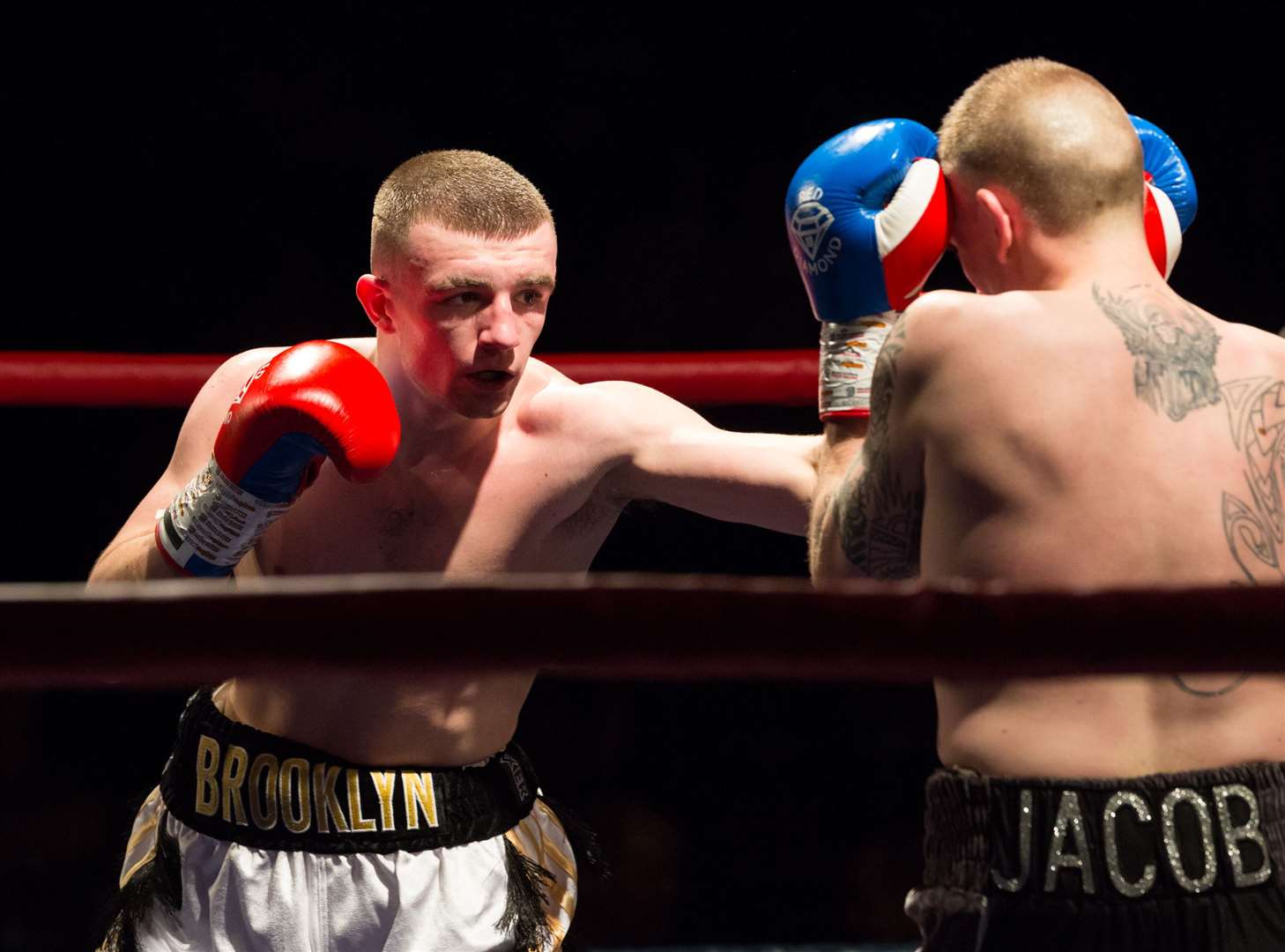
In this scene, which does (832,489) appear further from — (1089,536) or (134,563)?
(134,563)

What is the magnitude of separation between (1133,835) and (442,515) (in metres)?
0.87

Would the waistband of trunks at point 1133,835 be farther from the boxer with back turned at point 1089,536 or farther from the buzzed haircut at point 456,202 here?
the buzzed haircut at point 456,202

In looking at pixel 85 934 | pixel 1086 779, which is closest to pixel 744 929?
pixel 85 934

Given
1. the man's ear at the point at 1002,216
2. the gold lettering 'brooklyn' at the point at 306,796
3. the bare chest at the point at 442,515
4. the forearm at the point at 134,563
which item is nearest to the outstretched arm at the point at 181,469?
the forearm at the point at 134,563

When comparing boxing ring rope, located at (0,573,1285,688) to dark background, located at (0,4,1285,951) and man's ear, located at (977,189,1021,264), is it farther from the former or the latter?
dark background, located at (0,4,1285,951)

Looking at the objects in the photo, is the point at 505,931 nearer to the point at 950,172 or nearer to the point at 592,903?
the point at 592,903

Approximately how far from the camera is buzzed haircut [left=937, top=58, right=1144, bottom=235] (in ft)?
4.41

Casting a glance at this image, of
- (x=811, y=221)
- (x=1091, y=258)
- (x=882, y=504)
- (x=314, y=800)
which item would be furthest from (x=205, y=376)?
(x=1091, y=258)

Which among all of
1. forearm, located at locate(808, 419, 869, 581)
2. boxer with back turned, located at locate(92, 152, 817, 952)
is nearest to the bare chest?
boxer with back turned, located at locate(92, 152, 817, 952)

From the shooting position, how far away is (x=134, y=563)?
168 centimetres

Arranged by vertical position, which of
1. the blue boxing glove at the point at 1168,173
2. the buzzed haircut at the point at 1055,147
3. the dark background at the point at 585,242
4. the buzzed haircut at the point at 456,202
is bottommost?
the dark background at the point at 585,242

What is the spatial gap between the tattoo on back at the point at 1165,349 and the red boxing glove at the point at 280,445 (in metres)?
0.70

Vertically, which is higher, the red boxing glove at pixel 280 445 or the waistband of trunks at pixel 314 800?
the red boxing glove at pixel 280 445

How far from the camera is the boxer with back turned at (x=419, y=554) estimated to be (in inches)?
67.1
